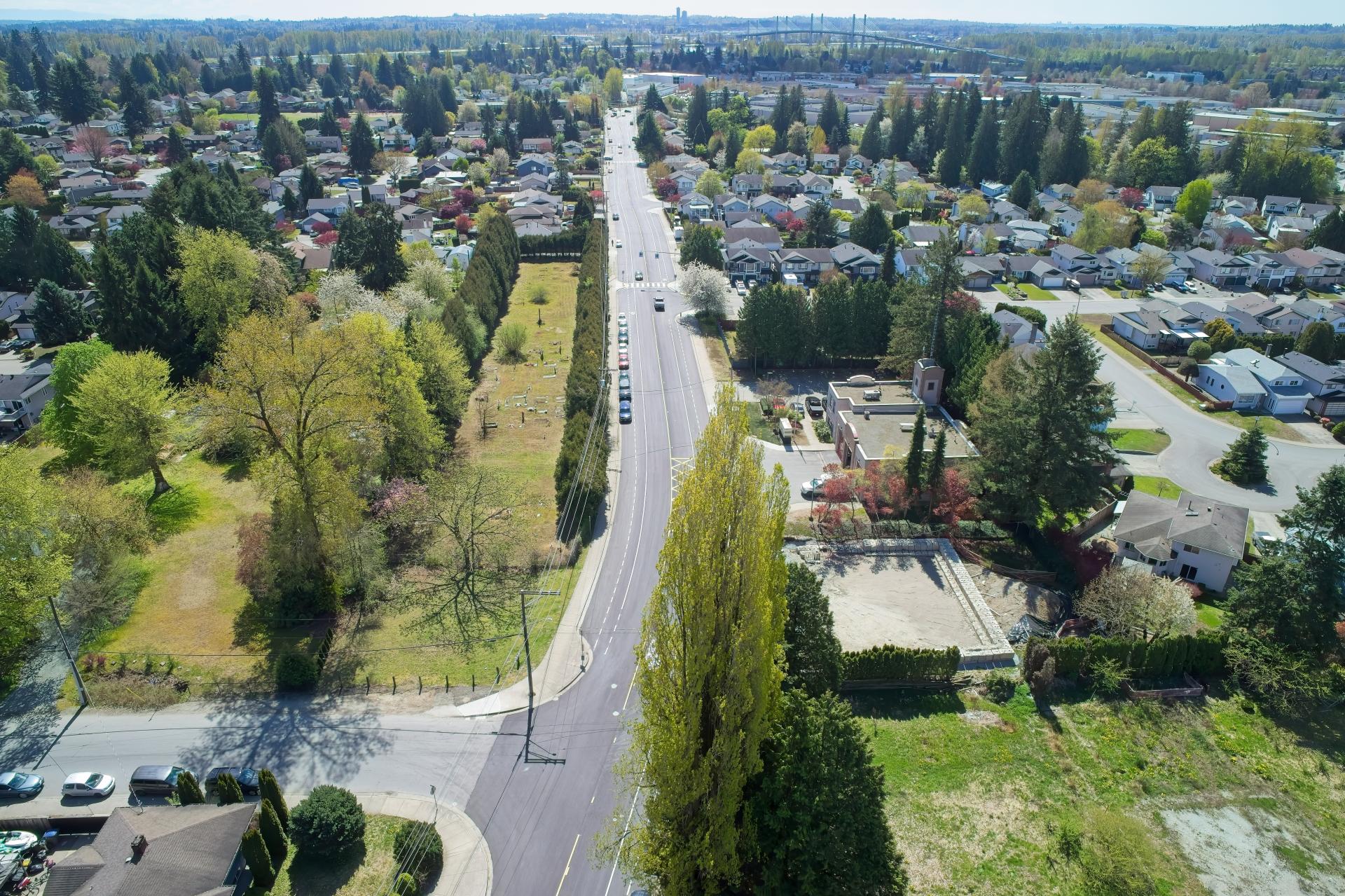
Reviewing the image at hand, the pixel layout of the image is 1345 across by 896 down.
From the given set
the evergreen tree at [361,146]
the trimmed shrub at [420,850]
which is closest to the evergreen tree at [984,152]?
Answer: the evergreen tree at [361,146]

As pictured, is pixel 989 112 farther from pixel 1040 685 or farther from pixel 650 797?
pixel 650 797

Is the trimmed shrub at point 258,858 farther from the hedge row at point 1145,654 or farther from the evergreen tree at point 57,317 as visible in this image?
the evergreen tree at point 57,317

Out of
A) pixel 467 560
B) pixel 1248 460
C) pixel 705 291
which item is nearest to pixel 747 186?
pixel 705 291

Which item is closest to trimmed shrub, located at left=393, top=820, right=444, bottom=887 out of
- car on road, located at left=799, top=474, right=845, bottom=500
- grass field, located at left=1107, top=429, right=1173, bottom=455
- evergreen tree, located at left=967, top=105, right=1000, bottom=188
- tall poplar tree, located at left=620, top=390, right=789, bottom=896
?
tall poplar tree, located at left=620, top=390, right=789, bottom=896

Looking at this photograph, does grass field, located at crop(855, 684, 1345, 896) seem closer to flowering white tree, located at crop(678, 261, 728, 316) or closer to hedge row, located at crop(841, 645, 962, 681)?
hedge row, located at crop(841, 645, 962, 681)

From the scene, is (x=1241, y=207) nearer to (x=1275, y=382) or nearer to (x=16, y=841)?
(x=1275, y=382)

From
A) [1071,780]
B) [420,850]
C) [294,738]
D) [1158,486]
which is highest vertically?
[1071,780]
